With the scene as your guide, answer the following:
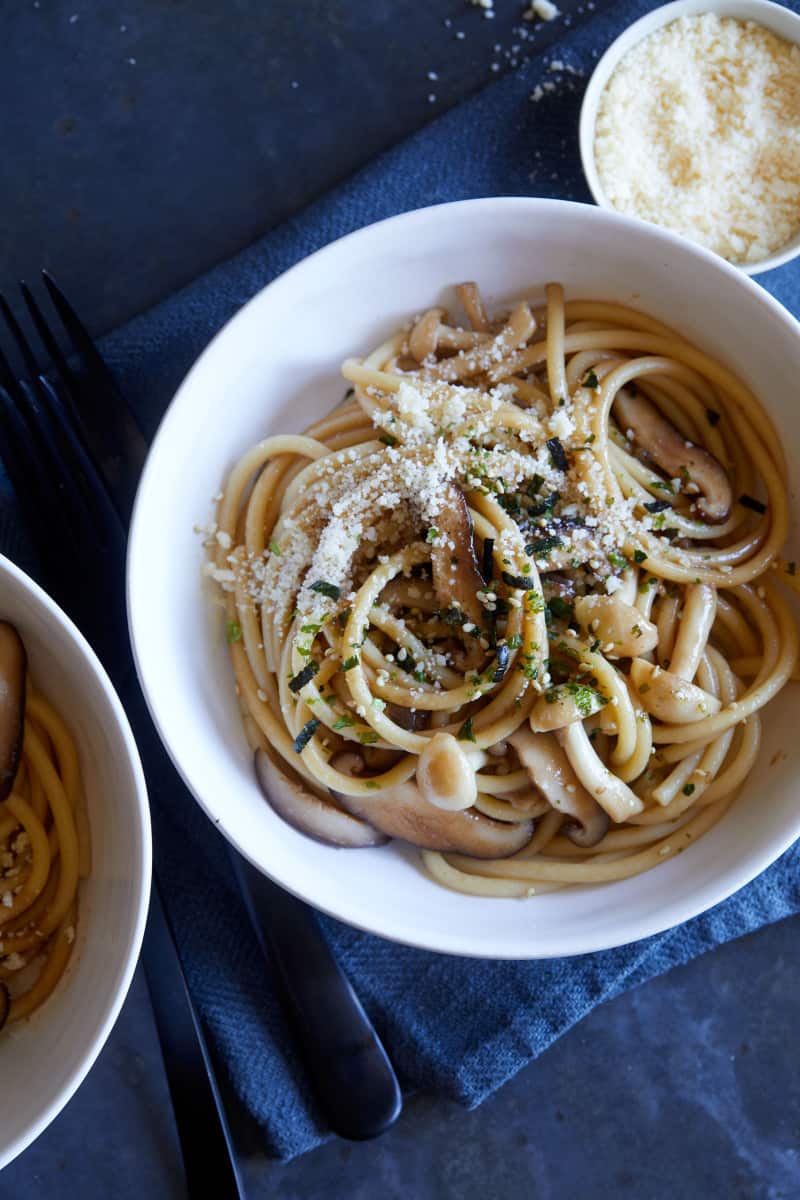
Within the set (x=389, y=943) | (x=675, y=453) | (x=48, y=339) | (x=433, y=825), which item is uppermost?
(x=48, y=339)

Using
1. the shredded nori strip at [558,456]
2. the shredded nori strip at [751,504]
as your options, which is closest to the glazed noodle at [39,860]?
the shredded nori strip at [558,456]

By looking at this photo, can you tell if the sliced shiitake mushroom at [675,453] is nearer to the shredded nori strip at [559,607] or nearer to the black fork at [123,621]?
the shredded nori strip at [559,607]

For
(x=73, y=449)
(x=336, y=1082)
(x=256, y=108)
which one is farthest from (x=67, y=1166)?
(x=256, y=108)

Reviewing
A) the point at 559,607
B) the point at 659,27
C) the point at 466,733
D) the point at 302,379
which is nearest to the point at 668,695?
the point at 559,607

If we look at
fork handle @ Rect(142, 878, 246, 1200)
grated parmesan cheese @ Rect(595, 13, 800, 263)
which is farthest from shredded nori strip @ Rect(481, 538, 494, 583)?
fork handle @ Rect(142, 878, 246, 1200)

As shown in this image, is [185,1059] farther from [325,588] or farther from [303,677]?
[325,588]

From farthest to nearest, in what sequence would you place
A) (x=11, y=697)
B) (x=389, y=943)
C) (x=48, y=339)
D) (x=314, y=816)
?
(x=389, y=943) → (x=48, y=339) → (x=314, y=816) → (x=11, y=697)
